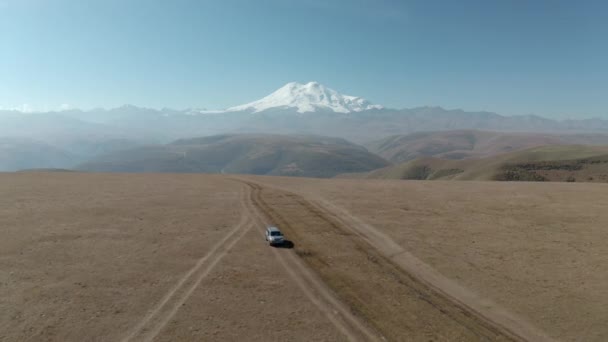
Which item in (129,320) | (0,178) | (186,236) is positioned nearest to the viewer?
(129,320)

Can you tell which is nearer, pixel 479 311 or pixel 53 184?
pixel 479 311

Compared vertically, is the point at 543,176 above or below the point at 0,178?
below

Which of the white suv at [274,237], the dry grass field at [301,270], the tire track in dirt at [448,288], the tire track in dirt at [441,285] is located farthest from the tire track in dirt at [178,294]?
the tire track in dirt at [448,288]

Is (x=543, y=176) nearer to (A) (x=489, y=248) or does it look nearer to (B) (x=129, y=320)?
(A) (x=489, y=248)

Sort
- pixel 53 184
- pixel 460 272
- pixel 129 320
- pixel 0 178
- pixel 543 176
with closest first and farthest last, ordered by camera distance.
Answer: pixel 129 320, pixel 460 272, pixel 53 184, pixel 0 178, pixel 543 176

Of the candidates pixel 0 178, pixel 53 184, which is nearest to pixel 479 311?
pixel 53 184

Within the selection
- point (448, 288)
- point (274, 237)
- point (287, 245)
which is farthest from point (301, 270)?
point (448, 288)

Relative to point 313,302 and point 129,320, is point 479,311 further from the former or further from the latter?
point 129,320

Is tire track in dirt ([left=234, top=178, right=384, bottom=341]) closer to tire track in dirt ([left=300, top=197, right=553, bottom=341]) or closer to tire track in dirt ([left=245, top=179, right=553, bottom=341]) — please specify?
tire track in dirt ([left=245, top=179, right=553, bottom=341])
